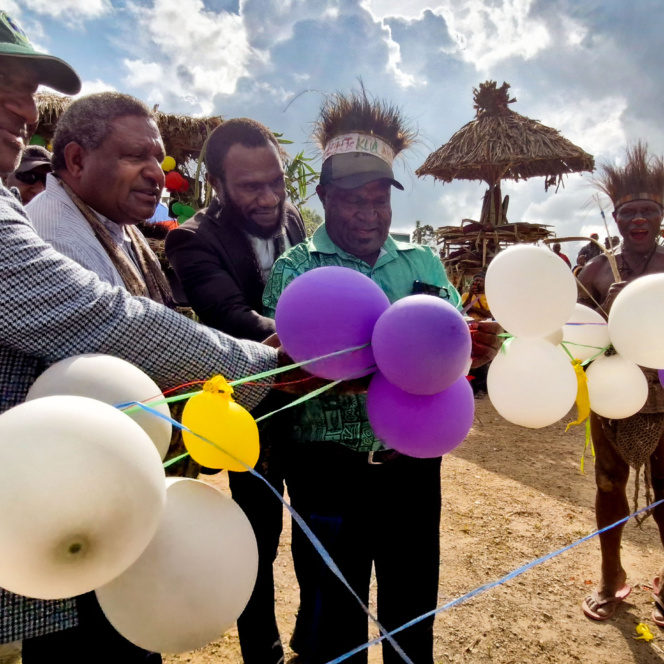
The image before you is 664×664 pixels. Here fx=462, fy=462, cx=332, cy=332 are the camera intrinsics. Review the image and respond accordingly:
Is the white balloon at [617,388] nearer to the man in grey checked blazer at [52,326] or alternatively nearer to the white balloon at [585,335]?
the white balloon at [585,335]

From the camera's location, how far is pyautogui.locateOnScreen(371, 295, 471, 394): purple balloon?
95cm

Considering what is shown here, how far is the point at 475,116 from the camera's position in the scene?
827 centimetres

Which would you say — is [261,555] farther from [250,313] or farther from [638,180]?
[638,180]

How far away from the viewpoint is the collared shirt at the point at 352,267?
1.63 meters

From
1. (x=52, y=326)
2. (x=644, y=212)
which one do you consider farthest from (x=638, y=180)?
(x=52, y=326)

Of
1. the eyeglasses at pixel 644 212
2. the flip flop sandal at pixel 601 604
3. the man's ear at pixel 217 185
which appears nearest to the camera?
the man's ear at pixel 217 185

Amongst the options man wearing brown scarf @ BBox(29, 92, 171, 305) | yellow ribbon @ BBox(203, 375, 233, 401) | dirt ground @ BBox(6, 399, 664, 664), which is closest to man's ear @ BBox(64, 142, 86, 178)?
man wearing brown scarf @ BBox(29, 92, 171, 305)

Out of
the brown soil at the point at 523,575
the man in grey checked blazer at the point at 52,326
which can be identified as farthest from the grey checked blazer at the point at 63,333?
the brown soil at the point at 523,575

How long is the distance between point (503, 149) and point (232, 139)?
277 inches

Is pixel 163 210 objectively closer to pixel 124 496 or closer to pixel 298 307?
pixel 298 307

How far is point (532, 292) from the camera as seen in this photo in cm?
137

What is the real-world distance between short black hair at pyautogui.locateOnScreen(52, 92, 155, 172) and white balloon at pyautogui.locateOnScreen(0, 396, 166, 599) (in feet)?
3.36

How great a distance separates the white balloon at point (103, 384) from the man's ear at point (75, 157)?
809 mm

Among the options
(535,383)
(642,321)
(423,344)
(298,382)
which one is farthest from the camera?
(642,321)
